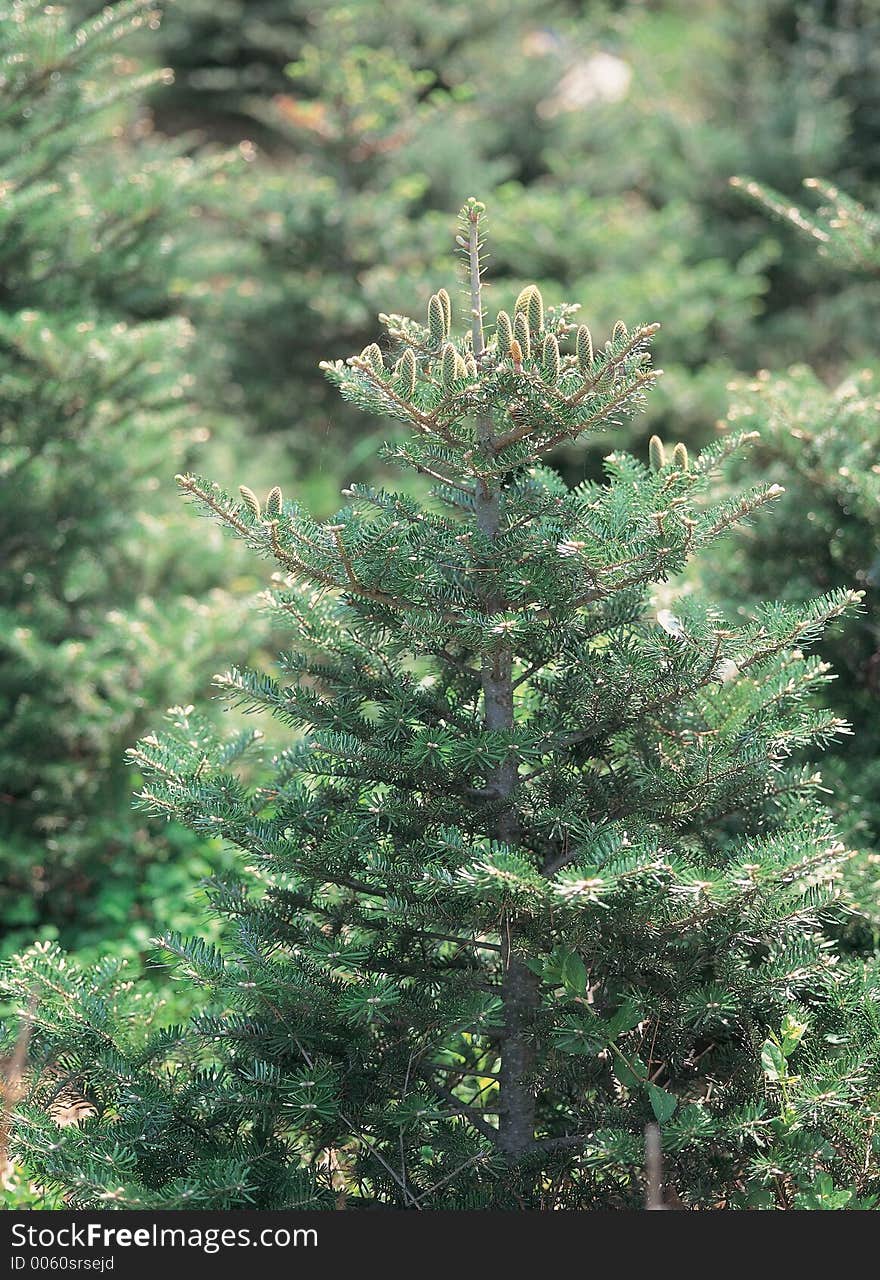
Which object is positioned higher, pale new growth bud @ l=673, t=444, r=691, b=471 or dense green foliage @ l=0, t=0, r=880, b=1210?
pale new growth bud @ l=673, t=444, r=691, b=471

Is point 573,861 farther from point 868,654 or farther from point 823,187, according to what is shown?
point 823,187

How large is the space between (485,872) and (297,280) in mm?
5412

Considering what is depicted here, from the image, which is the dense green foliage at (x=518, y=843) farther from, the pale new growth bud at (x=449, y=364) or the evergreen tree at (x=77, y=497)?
the evergreen tree at (x=77, y=497)

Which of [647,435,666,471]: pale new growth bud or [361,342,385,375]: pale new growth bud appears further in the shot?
[647,435,666,471]: pale new growth bud

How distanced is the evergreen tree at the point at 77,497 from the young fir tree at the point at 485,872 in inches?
77.5

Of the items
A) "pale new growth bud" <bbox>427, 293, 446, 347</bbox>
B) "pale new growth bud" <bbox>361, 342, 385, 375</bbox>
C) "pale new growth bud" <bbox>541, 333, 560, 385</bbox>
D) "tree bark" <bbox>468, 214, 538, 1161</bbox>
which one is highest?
"pale new growth bud" <bbox>427, 293, 446, 347</bbox>

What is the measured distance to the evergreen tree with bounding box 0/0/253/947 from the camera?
4484mm

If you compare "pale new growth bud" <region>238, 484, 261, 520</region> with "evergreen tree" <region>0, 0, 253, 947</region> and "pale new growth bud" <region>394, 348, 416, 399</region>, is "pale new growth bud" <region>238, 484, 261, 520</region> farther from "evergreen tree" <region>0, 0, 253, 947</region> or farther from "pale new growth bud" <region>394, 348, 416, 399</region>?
"evergreen tree" <region>0, 0, 253, 947</region>

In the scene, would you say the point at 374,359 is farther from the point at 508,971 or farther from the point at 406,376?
the point at 508,971

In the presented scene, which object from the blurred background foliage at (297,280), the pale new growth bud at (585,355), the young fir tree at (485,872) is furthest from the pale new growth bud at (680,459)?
the blurred background foliage at (297,280)

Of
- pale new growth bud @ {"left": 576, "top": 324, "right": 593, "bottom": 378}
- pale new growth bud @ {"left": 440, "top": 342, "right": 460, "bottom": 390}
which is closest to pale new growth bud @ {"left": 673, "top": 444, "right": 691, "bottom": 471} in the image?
pale new growth bud @ {"left": 576, "top": 324, "right": 593, "bottom": 378}

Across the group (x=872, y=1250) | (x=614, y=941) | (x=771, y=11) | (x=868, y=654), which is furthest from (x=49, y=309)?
(x=771, y=11)

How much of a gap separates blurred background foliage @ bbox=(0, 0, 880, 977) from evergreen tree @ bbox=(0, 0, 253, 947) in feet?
0.04

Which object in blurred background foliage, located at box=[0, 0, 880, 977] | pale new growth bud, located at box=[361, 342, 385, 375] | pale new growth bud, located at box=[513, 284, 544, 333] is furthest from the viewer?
blurred background foliage, located at box=[0, 0, 880, 977]
